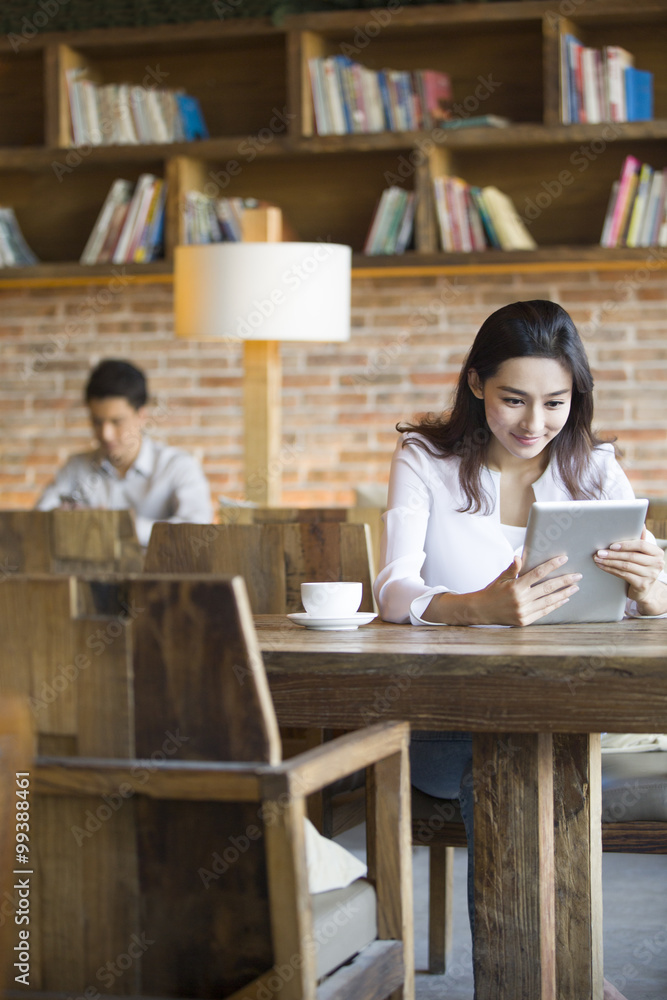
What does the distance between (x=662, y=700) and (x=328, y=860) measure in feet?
1.42

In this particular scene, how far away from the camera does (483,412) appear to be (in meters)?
2.28

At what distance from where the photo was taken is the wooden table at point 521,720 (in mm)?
1391

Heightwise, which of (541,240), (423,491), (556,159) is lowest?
(423,491)

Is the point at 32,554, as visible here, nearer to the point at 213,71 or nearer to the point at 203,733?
the point at 203,733

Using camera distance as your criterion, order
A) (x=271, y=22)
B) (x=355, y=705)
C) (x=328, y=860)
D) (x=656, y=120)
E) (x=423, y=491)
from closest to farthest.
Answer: (x=328, y=860)
(x=355, y=705)
(x=423, y=491)
(x=656, y=120)
(x=271, y=22)

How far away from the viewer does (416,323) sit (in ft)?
14.6

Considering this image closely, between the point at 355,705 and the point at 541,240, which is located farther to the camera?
the point at 541,240

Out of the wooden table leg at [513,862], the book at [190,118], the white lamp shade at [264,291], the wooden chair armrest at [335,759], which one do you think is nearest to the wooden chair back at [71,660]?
the wooden chair armrest at [335,759]

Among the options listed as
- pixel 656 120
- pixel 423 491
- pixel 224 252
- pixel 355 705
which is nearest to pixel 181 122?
pixel 224 252

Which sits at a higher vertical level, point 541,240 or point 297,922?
point 541,240

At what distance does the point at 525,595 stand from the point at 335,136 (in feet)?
8.94

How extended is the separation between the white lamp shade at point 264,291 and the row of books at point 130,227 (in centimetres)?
74

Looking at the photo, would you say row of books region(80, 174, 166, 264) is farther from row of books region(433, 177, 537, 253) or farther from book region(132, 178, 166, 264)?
row of books region(433, 177, 537, 253)

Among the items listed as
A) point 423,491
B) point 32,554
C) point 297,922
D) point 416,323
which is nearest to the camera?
point 297,922
